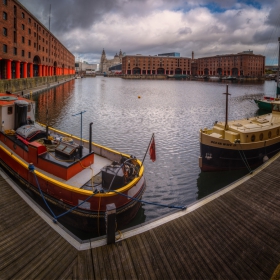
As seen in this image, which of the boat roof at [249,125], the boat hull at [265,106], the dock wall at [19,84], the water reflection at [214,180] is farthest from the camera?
the boat hull at [265,106]

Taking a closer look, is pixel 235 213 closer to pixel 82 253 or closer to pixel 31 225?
pixel 82 253

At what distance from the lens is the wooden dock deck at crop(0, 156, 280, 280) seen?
23.8 feet

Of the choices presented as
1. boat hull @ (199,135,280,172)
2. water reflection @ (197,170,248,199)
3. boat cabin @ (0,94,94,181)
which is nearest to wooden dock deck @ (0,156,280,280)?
boat cabin @ (0,94,94,181)

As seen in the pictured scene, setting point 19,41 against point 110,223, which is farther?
point 19,41

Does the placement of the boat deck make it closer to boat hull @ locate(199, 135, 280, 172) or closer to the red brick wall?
boat hull @ locate(199, 135, 280, 172)

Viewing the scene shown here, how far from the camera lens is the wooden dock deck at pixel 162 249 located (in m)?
7.27

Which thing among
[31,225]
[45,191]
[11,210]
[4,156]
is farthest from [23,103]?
[31,225]

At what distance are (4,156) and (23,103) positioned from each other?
3.70 m

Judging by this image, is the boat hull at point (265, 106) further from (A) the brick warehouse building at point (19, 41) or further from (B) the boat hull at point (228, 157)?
(A) the brick warehouse building at point (19, 41)

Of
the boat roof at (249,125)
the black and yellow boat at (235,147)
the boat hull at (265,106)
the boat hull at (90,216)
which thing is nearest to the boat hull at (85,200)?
the boat hull at (90,216)

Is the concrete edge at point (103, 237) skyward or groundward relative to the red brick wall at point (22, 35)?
groundward

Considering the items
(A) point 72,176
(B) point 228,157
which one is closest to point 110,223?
(A) point 72,176

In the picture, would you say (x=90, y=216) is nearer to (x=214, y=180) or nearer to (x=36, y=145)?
(x=36, y=145)

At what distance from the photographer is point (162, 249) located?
8.21m
